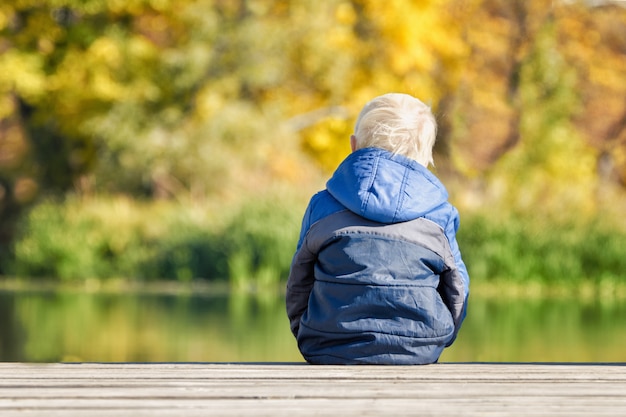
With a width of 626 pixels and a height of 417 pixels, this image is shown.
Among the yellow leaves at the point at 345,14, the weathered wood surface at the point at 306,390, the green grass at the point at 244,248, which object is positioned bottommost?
the green grass at the point at 244,248

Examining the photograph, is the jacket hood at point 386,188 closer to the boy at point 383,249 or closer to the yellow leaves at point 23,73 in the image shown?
the boy at point 383,249

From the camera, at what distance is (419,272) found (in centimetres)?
284

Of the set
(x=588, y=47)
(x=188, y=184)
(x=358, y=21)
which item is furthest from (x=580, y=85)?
(x=188, y=184)

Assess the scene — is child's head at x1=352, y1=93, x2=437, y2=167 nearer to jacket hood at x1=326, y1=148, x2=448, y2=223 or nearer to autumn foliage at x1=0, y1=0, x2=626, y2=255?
jacket hood at x1=326, y1=148, x2=448, y2=223

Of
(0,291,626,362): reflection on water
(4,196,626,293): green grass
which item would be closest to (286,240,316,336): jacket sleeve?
(0,291,626,362): reflection on water

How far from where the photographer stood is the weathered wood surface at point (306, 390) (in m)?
2.16

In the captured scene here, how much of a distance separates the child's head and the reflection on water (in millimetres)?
3937

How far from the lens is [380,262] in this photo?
9.24 feet

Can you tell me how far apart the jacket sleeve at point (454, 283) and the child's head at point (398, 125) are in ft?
0.68

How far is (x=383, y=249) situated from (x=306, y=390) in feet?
1.99

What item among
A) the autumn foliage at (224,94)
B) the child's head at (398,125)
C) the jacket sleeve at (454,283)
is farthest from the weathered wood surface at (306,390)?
the autumn foliage at (224,94)

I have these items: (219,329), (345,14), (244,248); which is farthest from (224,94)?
(219,329)

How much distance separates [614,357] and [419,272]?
4569 millimetres

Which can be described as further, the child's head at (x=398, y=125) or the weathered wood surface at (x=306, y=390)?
the child's head at (x=398, y=125)
